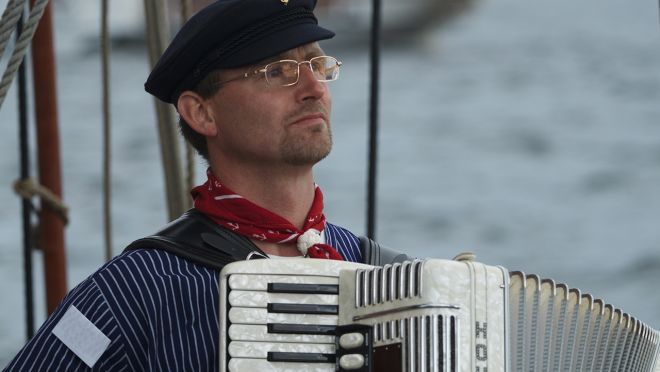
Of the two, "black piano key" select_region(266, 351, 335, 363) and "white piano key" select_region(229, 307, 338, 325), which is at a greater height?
"white piano key" select_region(229, 307, 338, 325)

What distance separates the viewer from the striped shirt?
228 centimetres

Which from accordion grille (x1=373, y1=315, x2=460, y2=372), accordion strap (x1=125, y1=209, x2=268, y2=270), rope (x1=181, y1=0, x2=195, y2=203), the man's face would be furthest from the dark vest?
rope (x1=181, y1=0, x2=195, y2=203)

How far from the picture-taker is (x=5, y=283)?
1609cm

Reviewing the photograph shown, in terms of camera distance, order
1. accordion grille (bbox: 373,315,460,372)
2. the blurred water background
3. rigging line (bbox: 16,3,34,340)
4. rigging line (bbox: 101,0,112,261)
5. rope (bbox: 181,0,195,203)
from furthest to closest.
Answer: the blurred water background → rigging line (bbox: 101,0,112,261) → rigging line (bbox: 16,3,34,340) → rope (bbox: 181,0,195,203) → accordion grille (bbox: 373,315,460,372)

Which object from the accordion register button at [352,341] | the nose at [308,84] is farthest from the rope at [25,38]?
the accordion register button at [352,341]

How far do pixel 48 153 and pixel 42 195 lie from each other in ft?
0.39

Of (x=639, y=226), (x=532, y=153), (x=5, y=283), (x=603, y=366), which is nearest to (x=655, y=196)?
(x=639, y=226)

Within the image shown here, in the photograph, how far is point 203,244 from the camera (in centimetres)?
239

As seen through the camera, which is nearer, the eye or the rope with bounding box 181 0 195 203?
the eye

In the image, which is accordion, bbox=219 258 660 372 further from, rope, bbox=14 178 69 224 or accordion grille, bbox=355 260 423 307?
rope, bbox=14 178 69 224

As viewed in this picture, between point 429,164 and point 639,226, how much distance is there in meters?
3.78

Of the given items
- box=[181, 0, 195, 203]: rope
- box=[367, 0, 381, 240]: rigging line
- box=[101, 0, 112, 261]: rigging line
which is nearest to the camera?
box=[181, 0, 195, 203]: rope

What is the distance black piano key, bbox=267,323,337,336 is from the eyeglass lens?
46 centimetres

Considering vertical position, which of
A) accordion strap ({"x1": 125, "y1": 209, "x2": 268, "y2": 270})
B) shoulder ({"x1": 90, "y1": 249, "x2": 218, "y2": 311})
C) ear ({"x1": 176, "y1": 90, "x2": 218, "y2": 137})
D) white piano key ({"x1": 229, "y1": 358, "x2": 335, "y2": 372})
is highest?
ear ({"x1": 176, "y1": 90, "x2": 218, "y2": 137})
